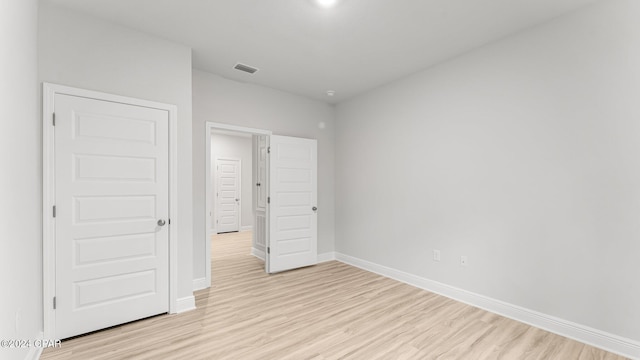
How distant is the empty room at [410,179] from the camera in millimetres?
2182

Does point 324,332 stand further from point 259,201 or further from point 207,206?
point 259,201

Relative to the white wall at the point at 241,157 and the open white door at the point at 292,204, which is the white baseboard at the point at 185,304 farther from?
the white wall at the point at 241,157

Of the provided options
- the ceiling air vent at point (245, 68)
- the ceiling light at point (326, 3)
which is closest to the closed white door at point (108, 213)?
the ceiling air vent at point (245, 68)

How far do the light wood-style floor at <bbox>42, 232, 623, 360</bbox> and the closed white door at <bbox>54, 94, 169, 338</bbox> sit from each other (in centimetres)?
25

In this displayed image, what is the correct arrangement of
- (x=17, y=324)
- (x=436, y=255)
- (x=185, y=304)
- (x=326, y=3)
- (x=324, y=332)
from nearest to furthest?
(x=17, y=324) < (x=326, y=3) < (x=324, y=332) < (x=185, y=304) < (x=436, y=255)

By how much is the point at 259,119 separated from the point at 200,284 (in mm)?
2450

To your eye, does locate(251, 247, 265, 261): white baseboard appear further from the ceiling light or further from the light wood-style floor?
the ceiling light

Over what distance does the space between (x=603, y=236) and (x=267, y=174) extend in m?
3.80

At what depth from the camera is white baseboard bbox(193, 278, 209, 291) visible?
11.6 feet

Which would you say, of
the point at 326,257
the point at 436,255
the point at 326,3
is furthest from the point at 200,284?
the point at 326,3

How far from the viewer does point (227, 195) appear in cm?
822

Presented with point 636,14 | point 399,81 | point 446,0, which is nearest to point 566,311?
point 636,14

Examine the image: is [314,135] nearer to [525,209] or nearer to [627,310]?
[525,209]

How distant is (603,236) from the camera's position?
2.30m
